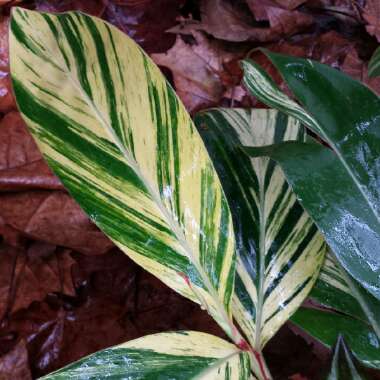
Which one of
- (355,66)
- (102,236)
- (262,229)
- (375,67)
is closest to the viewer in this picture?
(262,229)

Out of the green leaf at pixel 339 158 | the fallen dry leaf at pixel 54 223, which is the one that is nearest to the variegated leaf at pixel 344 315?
the green leaf at pixel 339 158

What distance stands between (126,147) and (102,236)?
442 mm

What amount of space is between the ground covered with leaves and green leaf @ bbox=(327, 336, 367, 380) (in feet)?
1.34

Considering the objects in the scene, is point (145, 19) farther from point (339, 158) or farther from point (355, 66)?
point (339, 158)

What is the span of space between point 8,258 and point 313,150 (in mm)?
671

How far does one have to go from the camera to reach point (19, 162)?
103cm

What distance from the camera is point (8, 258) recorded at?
102 centimetres

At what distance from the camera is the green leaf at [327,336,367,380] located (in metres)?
0.53

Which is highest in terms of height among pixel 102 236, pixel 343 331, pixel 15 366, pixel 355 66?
pixel 355 66

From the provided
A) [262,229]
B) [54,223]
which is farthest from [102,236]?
[262,229]

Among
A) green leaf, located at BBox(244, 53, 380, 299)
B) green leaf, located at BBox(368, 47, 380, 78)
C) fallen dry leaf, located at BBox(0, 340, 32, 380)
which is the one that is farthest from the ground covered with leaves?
green leaf, located at BBox(244, 53, 380, 299)

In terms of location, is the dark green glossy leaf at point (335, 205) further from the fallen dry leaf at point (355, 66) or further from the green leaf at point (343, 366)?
the fallen dry leaf at point (355, 66)

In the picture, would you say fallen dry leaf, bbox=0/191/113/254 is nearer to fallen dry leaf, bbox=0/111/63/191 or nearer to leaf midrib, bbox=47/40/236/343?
fallen dry leaf, bbox=0/111/63/191

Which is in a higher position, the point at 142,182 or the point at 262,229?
the point at 142,182
